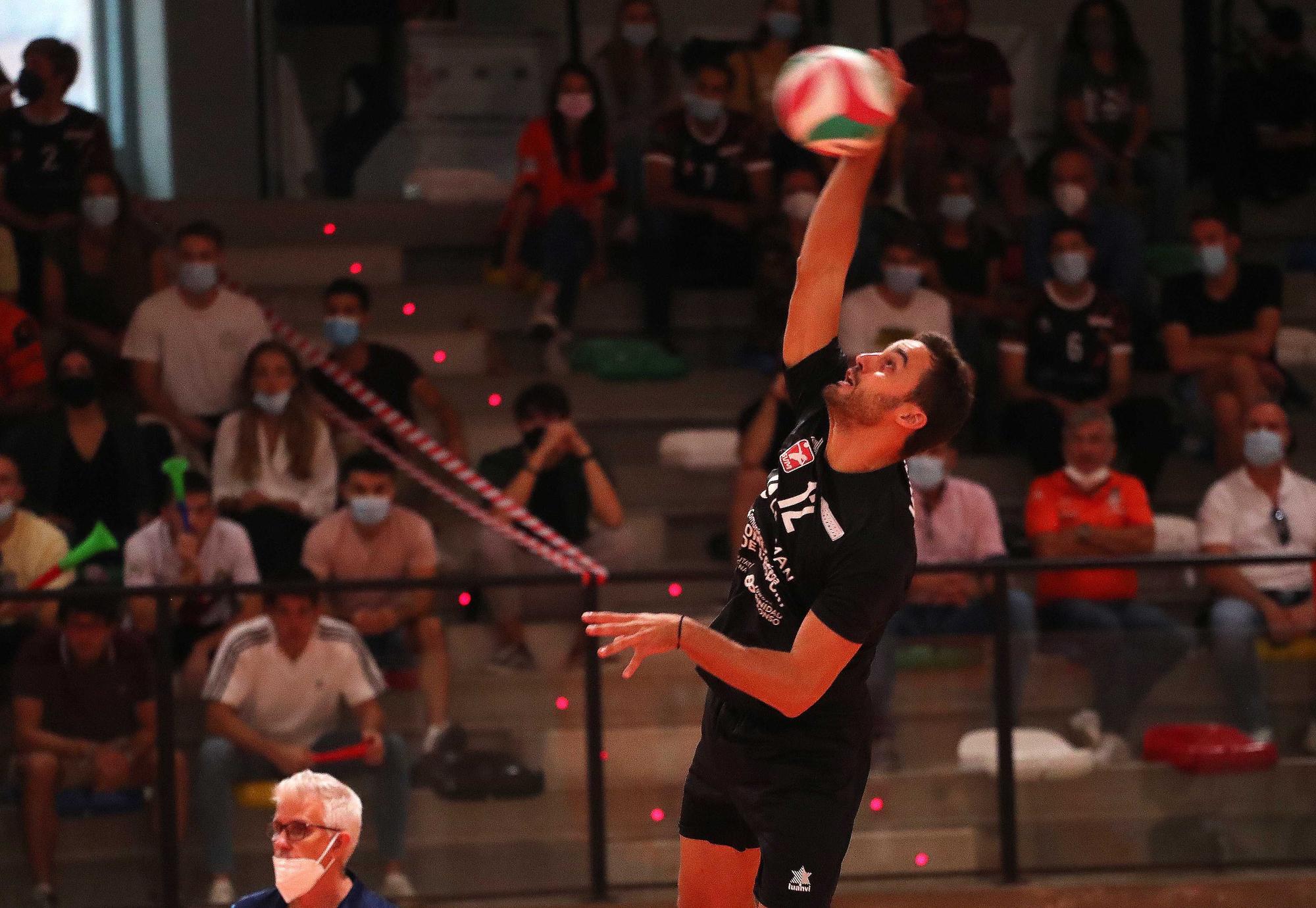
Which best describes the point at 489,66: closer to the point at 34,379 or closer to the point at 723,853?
the point at 34,379

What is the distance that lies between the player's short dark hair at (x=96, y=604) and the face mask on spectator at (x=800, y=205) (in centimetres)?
400

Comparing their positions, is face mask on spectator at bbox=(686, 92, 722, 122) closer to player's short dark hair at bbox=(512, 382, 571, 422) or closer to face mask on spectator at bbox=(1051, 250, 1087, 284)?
face mask on spectator at bbox=(1051, 250, 1087, 284)

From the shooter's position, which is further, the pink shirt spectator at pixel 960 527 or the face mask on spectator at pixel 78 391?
the face mask on spectator at pixel 78 391

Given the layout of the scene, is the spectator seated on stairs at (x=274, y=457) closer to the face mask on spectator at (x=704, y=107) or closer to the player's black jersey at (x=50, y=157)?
the player's black jersey at (x=50, y=157)

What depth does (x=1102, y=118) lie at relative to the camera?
10.5 meters

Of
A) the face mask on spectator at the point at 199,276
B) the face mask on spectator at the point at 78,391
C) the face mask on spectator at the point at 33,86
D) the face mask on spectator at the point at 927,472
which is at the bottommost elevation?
the face mask on spectator at the point at 927,472

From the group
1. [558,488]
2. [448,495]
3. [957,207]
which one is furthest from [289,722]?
[957,207]

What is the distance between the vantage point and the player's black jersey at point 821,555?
12.8 feet

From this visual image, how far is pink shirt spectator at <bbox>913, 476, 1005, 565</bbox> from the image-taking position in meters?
7.52

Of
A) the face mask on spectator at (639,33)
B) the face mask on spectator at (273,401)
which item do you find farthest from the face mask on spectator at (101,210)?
the face mask on spectator at (639,33)

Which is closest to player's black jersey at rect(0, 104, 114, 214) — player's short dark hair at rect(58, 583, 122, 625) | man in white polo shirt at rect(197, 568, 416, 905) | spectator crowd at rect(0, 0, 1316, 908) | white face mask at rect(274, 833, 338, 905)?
spectator crowd at rect(0, 0, 1316, 908)

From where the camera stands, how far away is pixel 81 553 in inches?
284

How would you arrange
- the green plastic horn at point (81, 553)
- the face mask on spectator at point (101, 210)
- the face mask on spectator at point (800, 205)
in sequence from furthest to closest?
the face mask on spectator at point (800, 205) < the face mask on spectator at point (101, 210) < the green plastic horn at point (81, 553)

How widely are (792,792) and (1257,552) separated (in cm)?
403
